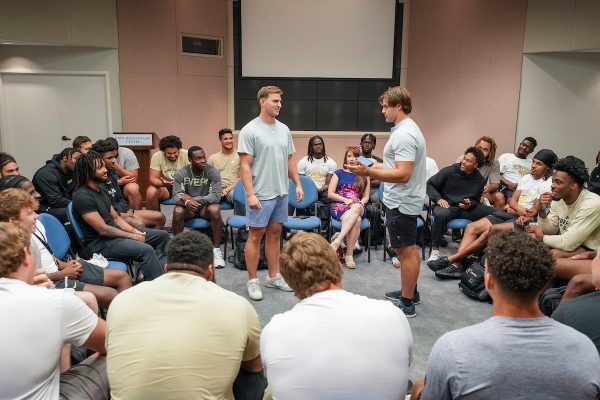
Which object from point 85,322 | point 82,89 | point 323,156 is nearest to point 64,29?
point 82,89

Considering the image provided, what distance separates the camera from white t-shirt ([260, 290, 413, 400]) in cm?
148

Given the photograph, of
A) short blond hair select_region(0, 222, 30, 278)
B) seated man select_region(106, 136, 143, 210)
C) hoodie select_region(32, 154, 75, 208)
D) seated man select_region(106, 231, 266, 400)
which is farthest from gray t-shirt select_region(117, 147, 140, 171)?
seated man select_region(106, 231, 266, 400)

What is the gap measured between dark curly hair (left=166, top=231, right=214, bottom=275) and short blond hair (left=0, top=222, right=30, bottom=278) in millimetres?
500

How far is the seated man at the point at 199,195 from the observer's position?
487 centimetres

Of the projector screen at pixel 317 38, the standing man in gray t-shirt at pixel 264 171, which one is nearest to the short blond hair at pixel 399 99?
the standing man in gray t-shirt at pixel 264 171

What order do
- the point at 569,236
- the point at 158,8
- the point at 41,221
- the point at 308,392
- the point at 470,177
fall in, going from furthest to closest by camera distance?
the point at 158,8, the point at 470,177, the point at 569,236, the point at 41,221, the point at 308,392

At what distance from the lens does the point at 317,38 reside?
806 cm

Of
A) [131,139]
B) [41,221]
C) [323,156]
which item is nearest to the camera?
[41,221]

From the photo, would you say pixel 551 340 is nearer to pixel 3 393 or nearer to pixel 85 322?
pixel 85 322

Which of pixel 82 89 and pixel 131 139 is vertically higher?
pixel 82 89

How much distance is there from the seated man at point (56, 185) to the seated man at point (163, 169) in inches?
35.8

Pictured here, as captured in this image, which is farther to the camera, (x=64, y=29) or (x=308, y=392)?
(x=64, y=29)

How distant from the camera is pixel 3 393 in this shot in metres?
1.55

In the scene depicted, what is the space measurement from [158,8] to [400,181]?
5932 mm
